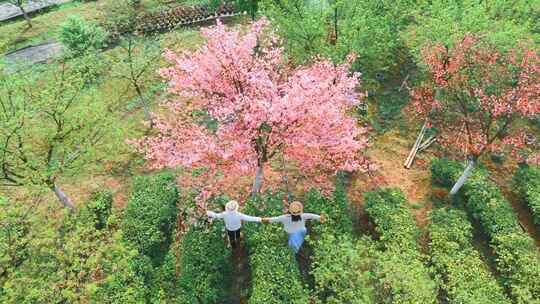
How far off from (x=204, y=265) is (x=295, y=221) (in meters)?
3.22

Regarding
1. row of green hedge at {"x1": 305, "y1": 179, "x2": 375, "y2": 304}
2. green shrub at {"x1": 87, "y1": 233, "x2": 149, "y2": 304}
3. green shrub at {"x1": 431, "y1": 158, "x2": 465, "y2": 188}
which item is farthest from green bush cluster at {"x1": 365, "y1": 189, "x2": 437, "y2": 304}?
green shrub at {"x1": 87, "y1": 233, "x2": 149, "y2": 304}

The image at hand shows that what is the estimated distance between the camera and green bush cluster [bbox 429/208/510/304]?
12.2 m

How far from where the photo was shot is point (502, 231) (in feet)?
47.9

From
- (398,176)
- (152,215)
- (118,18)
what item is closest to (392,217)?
(398,176)

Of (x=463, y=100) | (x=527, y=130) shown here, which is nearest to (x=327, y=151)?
(x=463, y=100)

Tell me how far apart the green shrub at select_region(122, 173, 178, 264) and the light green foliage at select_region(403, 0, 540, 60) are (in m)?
12.6

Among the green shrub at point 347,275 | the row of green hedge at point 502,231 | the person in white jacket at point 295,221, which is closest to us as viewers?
the green shrub at point 347,275

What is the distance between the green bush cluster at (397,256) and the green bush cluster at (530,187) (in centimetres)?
514

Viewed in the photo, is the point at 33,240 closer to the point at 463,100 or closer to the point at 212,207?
the point at 212,207

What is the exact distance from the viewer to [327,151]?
15.2 meters

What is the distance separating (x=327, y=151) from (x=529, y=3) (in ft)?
43.8

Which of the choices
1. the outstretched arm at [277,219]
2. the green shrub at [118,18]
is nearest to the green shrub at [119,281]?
the outstretched arm at [277,219]

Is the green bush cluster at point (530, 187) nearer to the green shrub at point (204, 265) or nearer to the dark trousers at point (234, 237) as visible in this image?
the dark trousers at point (234, 237)

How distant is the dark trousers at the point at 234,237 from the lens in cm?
1383
